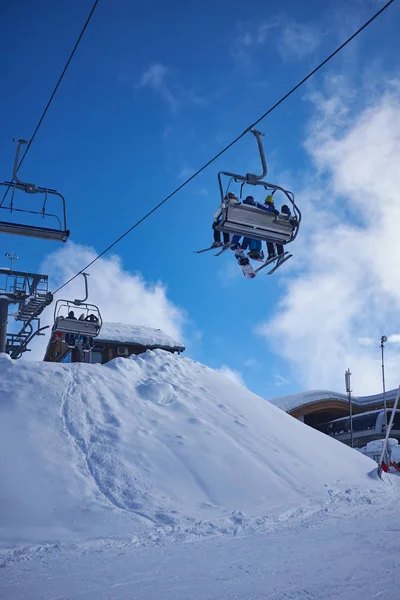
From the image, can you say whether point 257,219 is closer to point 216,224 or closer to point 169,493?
point 216,224

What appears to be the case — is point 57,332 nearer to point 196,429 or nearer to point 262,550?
point 196,429

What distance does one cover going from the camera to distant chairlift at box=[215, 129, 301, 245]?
8.89 meters

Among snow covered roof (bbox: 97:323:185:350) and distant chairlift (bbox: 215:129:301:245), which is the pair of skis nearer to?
distant chairlift (bbox: 215:129:301:245)

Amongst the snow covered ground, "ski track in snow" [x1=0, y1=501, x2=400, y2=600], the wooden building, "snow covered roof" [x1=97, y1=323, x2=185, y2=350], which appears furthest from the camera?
"snow covered roof" [x1=97, y1=323, x2=185, y2=350]

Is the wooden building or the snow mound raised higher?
the wooden building

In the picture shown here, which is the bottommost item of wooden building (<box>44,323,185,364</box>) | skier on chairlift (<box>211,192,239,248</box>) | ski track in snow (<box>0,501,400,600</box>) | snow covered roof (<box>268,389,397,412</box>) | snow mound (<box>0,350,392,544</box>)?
ski track in snow (<box>0,501,400,600</box>)

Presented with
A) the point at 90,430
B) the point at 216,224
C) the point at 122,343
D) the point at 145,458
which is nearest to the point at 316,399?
the point at 122,343

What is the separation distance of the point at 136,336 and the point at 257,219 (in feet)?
86.0

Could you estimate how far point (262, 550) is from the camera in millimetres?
7137

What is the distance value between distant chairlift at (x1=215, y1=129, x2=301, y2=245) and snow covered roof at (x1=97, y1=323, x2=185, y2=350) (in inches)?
979

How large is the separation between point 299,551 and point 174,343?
28.4 m

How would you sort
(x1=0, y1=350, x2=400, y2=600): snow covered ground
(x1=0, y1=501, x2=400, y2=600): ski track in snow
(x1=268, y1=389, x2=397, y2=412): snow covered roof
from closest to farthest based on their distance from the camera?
(x1=0, y1=501, x2=400, y2=600): ski track in snow, (x1=0, y1=350, x2=400, y2=600): snow covered ground, (x1=268, y1=389, x2=397, y2=412): snow covered roof

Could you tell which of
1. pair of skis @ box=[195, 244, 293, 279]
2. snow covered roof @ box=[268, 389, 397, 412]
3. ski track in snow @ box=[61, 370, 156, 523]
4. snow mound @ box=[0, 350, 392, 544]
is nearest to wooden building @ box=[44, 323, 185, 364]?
snow mound @ box=[0, 350, 392, 544]

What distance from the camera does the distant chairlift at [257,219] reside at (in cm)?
889
